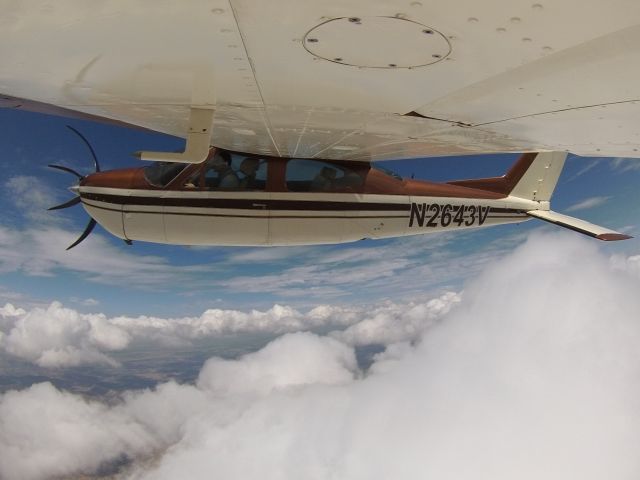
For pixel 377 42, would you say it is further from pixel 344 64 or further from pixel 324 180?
pixel 324 180

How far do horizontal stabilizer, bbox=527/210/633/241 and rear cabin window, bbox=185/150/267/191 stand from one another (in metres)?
7.02

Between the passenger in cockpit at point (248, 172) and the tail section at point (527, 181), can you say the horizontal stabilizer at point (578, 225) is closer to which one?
the tail section at point (527, 181)

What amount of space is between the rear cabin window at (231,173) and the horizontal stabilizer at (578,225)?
7023mm

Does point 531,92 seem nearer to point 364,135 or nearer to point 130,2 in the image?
point 364,135

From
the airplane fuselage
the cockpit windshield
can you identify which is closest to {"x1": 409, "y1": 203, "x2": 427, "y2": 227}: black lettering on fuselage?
the airplane fuselage

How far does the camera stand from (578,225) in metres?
10.7

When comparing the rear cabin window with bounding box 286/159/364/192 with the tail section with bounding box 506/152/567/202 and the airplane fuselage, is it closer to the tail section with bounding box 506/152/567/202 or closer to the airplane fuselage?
the airplane fuselage

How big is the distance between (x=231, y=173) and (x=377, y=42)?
6.75 m

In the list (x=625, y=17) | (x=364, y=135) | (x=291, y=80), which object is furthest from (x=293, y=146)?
(x=625, y=17)

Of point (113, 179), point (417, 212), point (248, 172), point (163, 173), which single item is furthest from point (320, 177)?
point (113, 179)

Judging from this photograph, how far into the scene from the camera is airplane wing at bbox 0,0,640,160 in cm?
324

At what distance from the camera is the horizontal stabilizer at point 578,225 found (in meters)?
9.75

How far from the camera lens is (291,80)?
187 inches

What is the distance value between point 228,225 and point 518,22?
749 cm
